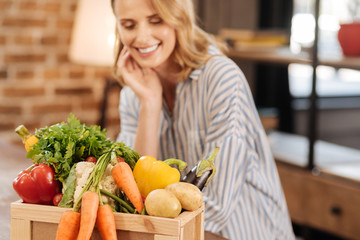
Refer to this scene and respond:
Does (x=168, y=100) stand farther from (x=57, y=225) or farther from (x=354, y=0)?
(x=354, y=0)

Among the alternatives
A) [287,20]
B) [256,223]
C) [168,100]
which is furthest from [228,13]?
[256,223]

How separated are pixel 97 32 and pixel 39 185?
1537 millimetres

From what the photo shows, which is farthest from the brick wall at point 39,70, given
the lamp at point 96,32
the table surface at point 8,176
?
the table surface at point 8,176

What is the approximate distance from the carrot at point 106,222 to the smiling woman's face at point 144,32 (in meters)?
0.82

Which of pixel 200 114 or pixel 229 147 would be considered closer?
pixel 229 147

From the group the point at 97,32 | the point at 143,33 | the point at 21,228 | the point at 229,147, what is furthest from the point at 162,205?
the point at 97,32

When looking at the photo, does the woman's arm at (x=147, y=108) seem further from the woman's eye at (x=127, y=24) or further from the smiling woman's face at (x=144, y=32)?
the woman's eye at (x=127, y=24)

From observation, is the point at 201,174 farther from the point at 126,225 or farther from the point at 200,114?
the point at 200,114

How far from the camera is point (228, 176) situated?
154 cm

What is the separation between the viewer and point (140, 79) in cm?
185

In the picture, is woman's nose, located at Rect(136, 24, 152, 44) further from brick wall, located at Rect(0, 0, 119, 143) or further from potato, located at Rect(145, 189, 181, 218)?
brick wall, located at Rect(0, 0, 119, 143)

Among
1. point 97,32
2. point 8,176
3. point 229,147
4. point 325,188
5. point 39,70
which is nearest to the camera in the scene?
point 229,147

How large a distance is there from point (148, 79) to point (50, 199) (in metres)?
0.88

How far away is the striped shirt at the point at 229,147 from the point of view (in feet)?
5.06
